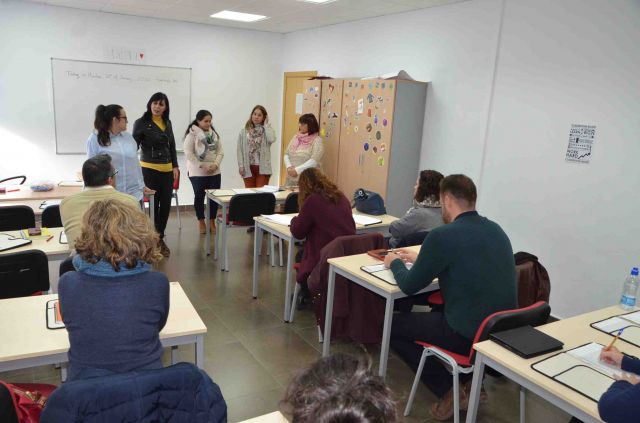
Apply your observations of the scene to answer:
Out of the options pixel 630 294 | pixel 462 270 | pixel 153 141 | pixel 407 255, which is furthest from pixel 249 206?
pixel 630 294

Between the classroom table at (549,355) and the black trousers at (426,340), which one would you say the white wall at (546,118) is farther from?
the black trousers at (426,340)


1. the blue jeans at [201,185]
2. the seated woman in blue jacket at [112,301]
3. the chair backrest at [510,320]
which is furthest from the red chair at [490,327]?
the blue jeans at [201,185]

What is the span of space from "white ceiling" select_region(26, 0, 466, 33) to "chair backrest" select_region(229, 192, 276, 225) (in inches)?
90.9

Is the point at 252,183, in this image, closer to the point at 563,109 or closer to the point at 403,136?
the point at 403,136

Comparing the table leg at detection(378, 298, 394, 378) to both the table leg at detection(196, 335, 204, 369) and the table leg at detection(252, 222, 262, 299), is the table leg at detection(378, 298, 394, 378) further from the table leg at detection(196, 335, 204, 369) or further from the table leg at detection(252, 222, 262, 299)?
→ the table leg at detection(252, 222, 262, 299)

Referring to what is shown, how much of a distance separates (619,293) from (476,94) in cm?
227

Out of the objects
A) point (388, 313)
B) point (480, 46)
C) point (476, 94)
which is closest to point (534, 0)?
point (480, 46)

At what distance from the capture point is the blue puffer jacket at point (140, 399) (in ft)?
4.03

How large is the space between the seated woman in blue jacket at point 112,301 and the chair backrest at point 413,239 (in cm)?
214

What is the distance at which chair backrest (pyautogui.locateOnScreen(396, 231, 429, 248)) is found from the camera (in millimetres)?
3467

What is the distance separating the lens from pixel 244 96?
7.80 m

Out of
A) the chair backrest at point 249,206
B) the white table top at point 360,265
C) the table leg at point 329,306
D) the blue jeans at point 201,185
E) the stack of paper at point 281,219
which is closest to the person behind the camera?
the white table top at point 360,265

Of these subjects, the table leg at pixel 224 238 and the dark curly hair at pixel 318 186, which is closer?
the dark curly hair at pixel 318 186

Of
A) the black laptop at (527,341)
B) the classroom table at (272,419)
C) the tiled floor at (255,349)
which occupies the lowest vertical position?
the tiled floor at (255,349)
